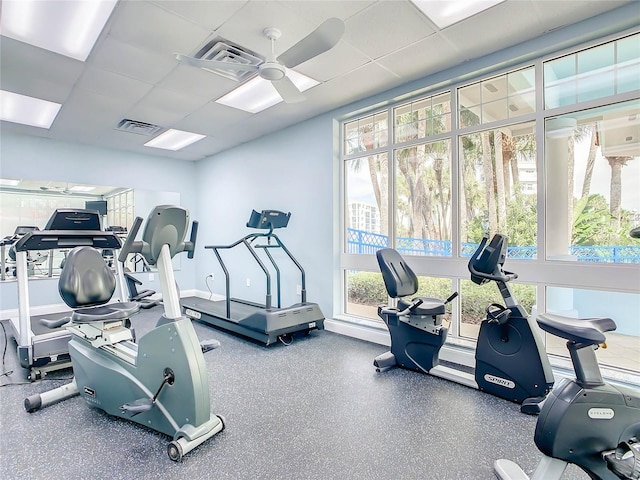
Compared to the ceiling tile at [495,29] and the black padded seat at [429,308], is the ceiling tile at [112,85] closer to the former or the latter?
the ceiling tile at [495,29]

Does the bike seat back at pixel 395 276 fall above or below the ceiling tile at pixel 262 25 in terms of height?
below

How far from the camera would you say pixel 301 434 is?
2.13 meters

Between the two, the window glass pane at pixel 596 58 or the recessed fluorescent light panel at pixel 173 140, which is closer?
the window glass pane at pixel 596 58

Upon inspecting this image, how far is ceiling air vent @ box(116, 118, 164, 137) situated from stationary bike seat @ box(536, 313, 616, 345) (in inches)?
205

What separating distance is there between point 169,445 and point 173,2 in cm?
287

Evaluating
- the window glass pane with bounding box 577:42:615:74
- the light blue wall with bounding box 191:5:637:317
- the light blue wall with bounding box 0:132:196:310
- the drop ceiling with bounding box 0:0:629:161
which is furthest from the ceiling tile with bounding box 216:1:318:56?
the light blue wall with bounding box 0:132:196:310

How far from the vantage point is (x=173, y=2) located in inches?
90.7

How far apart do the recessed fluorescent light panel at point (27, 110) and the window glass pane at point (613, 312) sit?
5.83m

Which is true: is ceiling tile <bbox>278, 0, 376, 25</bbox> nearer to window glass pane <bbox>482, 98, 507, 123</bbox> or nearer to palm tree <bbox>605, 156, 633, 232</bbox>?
window glass pane <bbox>482, 98, 507, 123</bbox>

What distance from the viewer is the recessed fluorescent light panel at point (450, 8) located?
2408 mm

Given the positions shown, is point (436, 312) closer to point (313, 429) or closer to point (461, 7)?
point (313, 429)

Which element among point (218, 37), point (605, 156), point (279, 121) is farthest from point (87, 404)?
point (605, 156)

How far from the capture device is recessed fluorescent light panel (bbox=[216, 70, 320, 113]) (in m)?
3.55

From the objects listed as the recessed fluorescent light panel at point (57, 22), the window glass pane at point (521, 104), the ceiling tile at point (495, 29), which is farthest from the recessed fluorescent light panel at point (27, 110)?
the window glass pane at point (521, 104)
